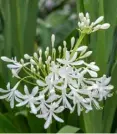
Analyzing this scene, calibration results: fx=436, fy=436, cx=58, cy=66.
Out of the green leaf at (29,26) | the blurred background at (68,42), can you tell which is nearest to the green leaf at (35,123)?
the blurred background at (68,42)

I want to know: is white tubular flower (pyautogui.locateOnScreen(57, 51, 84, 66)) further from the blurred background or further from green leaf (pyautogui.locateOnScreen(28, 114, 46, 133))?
green leaf (pyautogui.locateOnScreen(28, 114, 46, 133))

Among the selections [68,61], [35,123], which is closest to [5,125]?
[35,123]

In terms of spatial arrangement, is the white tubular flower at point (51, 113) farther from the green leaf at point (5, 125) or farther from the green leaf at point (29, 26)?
the green leaf at point (29, 26)

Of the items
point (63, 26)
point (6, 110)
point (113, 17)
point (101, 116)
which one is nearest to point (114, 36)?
point (113, 17)

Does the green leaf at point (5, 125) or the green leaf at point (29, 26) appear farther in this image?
the green leaf at point (29, 26)

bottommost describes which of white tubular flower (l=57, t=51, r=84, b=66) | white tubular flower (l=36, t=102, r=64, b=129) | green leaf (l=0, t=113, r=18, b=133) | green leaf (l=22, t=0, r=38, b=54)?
green leaf (l=0, t=113, r=18, b=133)

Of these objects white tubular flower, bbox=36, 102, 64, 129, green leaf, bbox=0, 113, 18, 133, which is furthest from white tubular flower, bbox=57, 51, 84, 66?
green leaf, bbox=0, 113, 18, 133

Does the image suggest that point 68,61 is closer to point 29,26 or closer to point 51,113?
point 51,113

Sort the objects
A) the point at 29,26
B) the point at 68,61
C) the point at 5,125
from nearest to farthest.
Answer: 1. the point at 68,61
2. the point at 5,125
3. the point at 29,26

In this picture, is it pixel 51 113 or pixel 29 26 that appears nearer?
pixel 51 113

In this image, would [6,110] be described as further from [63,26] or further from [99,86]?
[63,26]

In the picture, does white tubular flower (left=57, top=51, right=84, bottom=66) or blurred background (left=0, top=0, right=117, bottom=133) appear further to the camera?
blurred background (left=0, top=0, right=117, bottom=133)

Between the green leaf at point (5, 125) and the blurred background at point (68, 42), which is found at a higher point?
the blurred background at point (68, 42)
